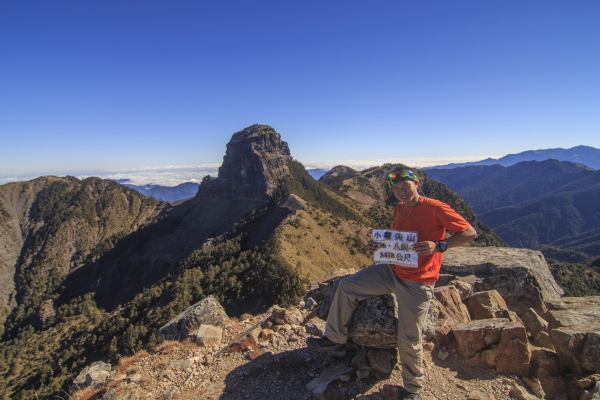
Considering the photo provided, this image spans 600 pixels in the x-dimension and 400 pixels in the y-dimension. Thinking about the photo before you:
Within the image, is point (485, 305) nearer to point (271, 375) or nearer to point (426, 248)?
point (426, 248)

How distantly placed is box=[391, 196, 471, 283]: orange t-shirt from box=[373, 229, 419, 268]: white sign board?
1.01ft

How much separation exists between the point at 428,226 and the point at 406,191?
933 millimetres

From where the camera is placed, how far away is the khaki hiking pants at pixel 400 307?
257 inches

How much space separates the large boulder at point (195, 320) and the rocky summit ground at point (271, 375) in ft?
5.90

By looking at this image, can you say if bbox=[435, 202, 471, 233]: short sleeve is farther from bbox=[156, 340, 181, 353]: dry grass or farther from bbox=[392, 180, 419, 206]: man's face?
bbox=[156, 340, 181, 353]: dry grass

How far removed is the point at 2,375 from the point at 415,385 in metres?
98.3

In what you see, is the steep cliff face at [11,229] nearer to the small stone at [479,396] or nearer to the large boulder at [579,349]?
the small stone at [479,396]

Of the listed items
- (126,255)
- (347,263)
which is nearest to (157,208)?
(126,255)

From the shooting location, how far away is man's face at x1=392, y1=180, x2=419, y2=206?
669 cm

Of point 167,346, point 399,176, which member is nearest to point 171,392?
point 167,346

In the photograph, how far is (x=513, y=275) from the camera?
12133 millimetres

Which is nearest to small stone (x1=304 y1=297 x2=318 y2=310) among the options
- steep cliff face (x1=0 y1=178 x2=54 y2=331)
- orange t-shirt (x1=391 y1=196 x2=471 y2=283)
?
orange t-shirt (x1=391 y1=196 x2=471 y2=283)

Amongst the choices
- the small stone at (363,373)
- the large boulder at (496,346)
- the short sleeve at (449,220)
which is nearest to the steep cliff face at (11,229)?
the small stone at (363,373)

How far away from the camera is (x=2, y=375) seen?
65.2 meters
